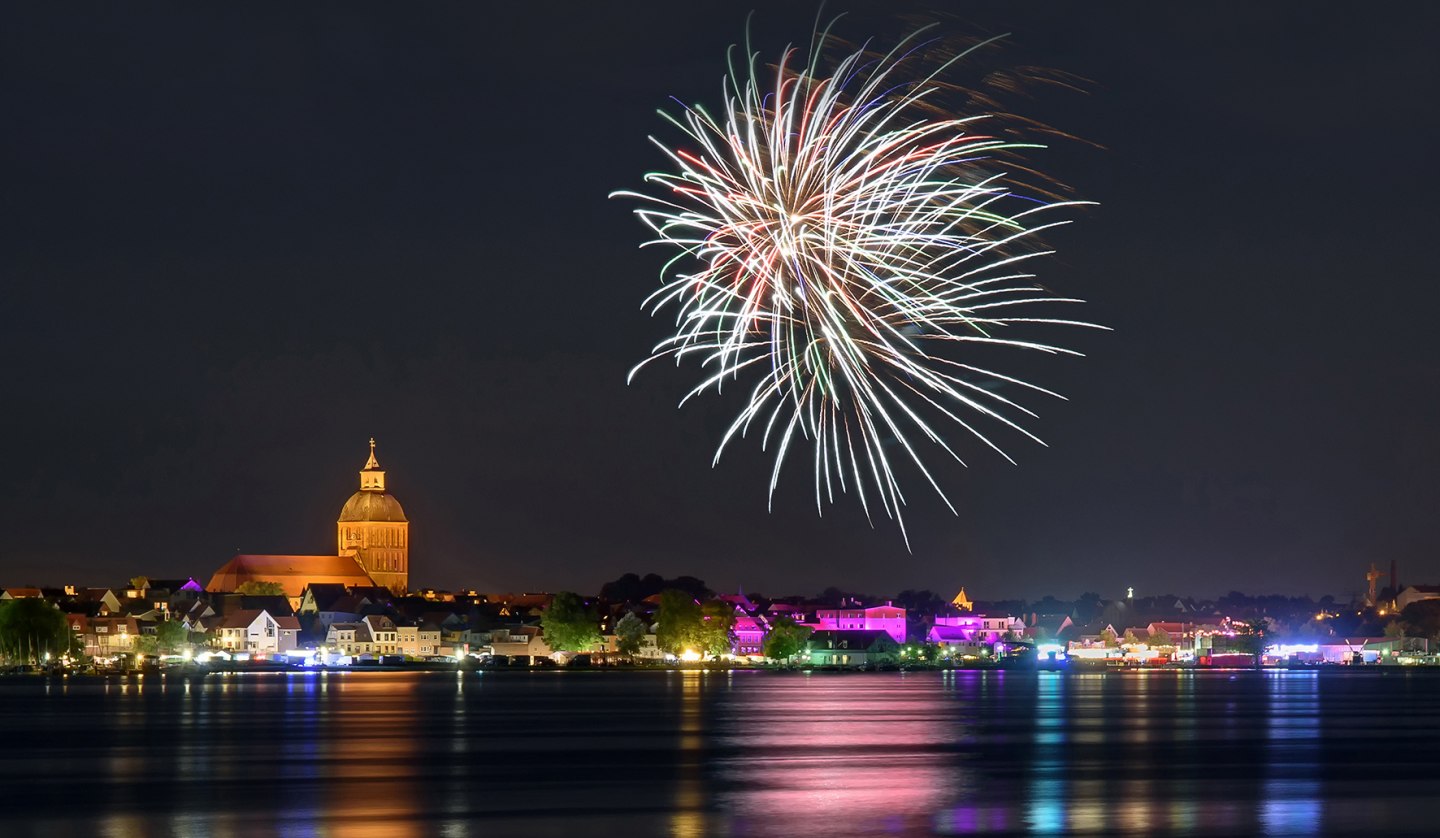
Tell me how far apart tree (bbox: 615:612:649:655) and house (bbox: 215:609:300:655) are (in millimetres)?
30183

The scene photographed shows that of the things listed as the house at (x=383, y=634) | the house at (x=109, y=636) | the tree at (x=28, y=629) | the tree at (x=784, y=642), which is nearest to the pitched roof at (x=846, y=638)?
the tree at (x=784, y=642)

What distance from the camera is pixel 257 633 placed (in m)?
189

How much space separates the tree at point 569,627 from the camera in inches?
6870

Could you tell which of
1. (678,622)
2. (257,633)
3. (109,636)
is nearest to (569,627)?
(678,622)

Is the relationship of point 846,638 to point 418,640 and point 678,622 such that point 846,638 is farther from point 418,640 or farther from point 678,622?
point 418,640

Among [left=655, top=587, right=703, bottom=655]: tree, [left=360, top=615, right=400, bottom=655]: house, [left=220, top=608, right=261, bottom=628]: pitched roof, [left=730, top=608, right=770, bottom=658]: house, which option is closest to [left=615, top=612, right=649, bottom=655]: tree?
[left=655, top=587, right=703, bottom=655]: tree

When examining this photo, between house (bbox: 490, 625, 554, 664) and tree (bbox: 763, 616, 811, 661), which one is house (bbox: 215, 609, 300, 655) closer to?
house (bbox: 490, 625, 554, 664)

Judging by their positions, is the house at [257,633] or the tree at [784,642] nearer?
the tree at [784,642]

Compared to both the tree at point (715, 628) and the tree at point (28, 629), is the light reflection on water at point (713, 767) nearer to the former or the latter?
the tree at point (28, 629)

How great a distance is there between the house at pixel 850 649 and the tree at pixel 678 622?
15.6 meters

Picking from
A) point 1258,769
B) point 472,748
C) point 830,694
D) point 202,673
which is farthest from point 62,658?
point 1258,769

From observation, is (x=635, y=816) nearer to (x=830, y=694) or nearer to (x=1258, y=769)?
(x=1258, y=769)

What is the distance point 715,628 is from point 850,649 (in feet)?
58.1

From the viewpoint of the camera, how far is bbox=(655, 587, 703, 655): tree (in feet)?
538
